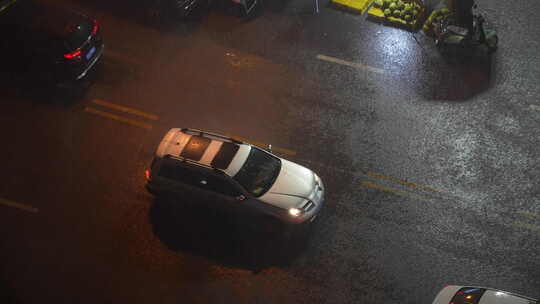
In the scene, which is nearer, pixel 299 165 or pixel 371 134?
pixel 299 165

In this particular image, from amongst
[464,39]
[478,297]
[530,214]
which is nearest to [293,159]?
[478,297]

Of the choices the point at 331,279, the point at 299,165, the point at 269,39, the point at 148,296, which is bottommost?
the point at 148,296

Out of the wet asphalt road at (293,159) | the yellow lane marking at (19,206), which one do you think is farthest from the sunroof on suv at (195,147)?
the yellow lane marking at (19,206)

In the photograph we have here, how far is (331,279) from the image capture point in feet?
36.4

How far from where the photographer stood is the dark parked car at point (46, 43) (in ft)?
44.9

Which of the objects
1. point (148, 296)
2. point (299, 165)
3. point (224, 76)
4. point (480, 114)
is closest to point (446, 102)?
point (480, 114)

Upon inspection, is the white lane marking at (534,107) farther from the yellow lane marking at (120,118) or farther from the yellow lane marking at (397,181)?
the yellow lane marking at (120,118)

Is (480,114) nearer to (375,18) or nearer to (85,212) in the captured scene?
(375,18)

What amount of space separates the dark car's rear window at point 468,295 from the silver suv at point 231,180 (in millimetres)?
3318

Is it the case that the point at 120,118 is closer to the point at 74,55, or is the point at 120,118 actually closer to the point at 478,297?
the point at 74,55

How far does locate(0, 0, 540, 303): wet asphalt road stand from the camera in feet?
36.5

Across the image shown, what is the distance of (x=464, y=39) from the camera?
1560 centimetres

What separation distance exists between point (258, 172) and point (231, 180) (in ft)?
2.42

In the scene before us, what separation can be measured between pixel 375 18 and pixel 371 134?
513 centimetres
